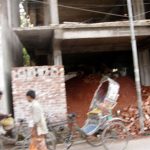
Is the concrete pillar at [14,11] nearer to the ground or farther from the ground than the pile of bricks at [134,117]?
farther from the ground

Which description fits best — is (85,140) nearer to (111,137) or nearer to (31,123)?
(111,137)

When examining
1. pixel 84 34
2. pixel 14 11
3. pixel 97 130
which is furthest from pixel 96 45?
pixel 97 130

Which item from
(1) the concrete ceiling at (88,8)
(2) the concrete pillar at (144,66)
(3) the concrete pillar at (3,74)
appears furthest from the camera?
(1) the concrete ceiling at (88,8)

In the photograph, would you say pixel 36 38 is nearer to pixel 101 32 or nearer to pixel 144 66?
pixel 101 32

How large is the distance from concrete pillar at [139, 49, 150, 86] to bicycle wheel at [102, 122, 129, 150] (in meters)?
8.36

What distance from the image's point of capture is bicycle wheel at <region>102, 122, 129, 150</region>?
1049 centimetres

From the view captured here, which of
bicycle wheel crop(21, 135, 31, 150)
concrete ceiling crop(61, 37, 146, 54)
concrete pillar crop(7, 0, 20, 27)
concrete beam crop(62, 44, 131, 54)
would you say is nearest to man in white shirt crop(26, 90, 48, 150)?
bicycle wheel crop(21, 135, 31, 150)

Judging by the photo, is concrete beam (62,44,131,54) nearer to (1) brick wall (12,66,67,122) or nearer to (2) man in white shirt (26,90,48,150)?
(1) brick wall (12,66,67,122)

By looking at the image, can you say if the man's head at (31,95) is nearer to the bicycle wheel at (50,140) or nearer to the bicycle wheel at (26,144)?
the bicycle wheel at (50,140)

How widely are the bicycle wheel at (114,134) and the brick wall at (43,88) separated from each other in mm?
3422

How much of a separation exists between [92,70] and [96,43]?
6629 millimetres

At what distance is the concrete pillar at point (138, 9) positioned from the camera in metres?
18.9

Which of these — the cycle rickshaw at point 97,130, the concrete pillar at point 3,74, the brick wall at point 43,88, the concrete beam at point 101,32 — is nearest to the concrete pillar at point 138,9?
the concrete beam at point 101,32

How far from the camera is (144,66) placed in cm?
1889
